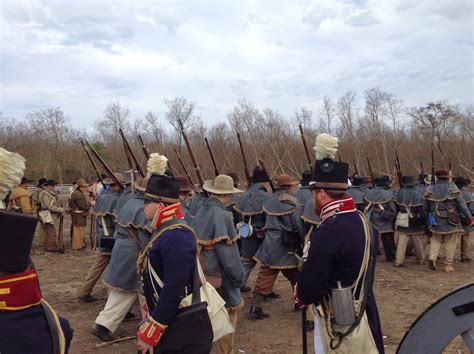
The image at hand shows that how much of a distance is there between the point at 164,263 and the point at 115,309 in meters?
3.04

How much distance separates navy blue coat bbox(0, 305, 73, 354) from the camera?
202 centimetres

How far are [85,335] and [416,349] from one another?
5138 mm

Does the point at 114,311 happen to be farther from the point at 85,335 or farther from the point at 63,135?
the point at 63,135

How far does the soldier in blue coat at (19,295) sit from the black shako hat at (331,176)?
1950 millimetres

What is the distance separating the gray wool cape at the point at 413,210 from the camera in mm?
9734

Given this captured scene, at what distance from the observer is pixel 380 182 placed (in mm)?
10461

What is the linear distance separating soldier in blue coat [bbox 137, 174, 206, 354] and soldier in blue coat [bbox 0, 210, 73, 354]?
93 cm

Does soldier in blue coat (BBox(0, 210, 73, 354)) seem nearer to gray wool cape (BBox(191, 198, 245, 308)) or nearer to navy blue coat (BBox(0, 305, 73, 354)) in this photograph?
navy blue coat (BBox(0, 305, 73, 354))

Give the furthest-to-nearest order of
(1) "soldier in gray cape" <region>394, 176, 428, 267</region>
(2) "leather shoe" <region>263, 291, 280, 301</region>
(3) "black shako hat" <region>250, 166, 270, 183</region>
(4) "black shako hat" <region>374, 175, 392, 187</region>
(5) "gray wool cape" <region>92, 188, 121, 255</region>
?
(4) "black shako hat" <region>374, 175, 392, 187</region> < (1) "soldier in gray cape" <region>394, 176, 428, 267</region> < (3) "black shako hat" <region>250, 166, 270, 183</region> < (5) "gray wool cape" <region>92, 188, 121, 255</region> < (2) "leather shoe" <region>263, 291, 280, 301</region>

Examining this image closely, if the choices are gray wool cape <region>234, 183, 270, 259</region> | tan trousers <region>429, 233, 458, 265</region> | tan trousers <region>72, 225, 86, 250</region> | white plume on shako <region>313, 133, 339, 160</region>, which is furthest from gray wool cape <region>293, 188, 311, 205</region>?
tan trousers <region>72, 225, 86, 250</region>

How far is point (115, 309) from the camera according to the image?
566 centimetres

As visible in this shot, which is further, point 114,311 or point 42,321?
point 114,311

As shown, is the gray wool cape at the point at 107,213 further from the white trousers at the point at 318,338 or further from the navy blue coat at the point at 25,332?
the navy blue coat at the point at 25,332

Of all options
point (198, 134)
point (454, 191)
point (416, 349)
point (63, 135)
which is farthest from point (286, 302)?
point (63, 135)
